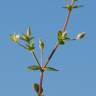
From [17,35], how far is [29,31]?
30 centimetres

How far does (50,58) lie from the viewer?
5.83ft

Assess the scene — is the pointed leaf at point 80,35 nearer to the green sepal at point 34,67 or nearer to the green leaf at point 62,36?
the green leaf at point 62,36

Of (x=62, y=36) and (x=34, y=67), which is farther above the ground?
(x=62, y=36)

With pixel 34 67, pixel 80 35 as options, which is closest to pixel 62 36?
pixel 80 35

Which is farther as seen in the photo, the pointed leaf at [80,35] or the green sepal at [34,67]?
the pointed leaf at [80,35]

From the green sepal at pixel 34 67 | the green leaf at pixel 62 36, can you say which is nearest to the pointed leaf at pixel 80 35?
the green leaf at pixel 62 36

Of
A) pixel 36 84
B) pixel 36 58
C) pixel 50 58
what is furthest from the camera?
pixel 36 84

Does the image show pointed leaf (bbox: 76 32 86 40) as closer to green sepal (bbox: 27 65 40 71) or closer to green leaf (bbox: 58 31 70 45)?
green leaf (bbox: 58 31 70 45)

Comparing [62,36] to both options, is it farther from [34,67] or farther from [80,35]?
[34,67]

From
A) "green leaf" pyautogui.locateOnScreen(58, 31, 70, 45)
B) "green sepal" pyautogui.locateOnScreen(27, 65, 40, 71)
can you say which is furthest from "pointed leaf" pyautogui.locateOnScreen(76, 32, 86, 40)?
"green sepal" pyautogui.locateOnScreen(27, 65, 40, 71)

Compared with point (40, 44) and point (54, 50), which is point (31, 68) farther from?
point (54, 50)

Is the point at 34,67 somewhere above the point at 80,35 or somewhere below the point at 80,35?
below

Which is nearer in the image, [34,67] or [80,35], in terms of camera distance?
[34,67]

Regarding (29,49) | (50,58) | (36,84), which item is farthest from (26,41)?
(50,58)
